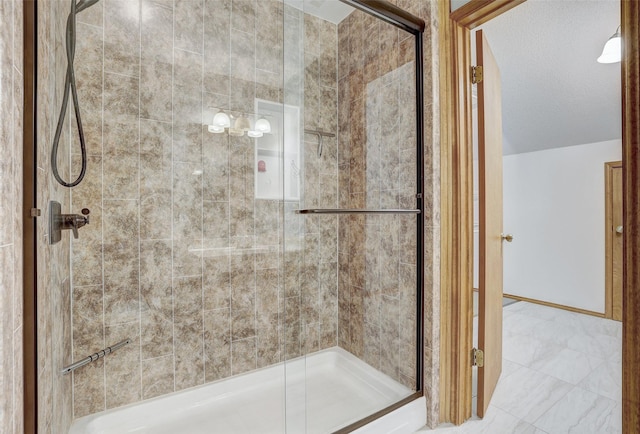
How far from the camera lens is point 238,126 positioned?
1849 mm

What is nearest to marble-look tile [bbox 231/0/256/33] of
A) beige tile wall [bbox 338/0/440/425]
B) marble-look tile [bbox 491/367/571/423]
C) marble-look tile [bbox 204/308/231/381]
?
beige tile wall [bbox 338/0/440/425]

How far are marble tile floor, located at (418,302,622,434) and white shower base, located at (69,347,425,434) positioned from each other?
34 cm

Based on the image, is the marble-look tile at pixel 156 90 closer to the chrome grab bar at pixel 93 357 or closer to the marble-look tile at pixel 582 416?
the chrome grab bar at pixel 93 357

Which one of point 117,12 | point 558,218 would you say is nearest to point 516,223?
point 558,218

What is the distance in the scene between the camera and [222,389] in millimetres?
1782

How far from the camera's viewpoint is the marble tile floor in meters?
1.59

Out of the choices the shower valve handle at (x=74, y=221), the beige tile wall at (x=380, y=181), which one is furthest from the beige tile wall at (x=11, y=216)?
the beige tile wall at (x=380, y=181)

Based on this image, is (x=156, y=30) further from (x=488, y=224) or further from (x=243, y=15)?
(x=488, y=224)

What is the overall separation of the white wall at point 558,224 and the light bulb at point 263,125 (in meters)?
3.46

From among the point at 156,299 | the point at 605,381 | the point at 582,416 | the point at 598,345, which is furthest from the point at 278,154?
the point at 598,345

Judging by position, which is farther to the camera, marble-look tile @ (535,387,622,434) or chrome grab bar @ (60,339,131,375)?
marble-look tile @ (535,387,622,434)

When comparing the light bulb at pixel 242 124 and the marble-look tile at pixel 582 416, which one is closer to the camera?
the marble-look tile at pixel 582 416

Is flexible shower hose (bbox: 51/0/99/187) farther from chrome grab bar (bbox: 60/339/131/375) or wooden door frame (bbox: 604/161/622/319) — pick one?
wooden door frame (bbox: 604/161/622/319)

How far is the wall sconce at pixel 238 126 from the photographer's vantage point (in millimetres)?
1803
